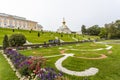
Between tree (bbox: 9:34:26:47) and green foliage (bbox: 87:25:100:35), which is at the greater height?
green foliage (bbox: 87:25:100:35)

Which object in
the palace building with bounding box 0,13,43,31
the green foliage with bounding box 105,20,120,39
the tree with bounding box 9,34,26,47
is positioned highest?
the palace building with bounding box 0,13,43,31

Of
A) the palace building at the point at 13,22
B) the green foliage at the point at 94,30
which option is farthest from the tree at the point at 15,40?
the green foliage at the point at 94,30

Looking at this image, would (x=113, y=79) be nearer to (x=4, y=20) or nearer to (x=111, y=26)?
(x=111, y=26)

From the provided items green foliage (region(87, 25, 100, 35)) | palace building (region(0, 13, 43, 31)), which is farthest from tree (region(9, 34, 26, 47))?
green foliage (region(87, 25, 100, 35))

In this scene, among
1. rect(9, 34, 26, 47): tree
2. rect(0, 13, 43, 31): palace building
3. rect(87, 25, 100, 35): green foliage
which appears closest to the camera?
rect(9, 34, 26, 47): tree

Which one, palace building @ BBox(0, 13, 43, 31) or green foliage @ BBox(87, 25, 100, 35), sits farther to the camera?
green foliage @ BBox(87, 25, 100, 35)

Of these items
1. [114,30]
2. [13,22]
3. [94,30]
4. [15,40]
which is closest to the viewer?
[15,40]

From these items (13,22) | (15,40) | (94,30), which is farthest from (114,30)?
(13,22)

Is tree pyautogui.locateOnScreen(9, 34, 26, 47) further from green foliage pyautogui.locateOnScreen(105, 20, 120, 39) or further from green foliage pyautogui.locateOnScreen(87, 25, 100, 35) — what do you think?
green foliage pyautogui.locateOnScreen(87, 25, 100, 35)

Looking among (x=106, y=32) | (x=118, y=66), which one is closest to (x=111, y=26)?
(x=106, y=32)

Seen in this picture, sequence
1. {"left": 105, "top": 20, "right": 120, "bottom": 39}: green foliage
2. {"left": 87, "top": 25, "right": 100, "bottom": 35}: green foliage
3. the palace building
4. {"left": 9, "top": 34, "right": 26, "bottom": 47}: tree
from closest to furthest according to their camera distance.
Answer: {"left": 9, "top": 34, "right": 26, "bottom": 47}: tree
{"left": 105, "top": 20, "right": 120, "bottom": 39}: green foliage
the palace building
{"left": 87, "top": 25, "right": 100, "bottom": 35}: green foliage

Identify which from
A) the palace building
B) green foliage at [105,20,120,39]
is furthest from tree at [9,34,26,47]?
the palace building

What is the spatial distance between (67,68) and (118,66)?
20.0 feet

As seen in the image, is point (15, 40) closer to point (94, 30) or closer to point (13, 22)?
point (13, 22)
